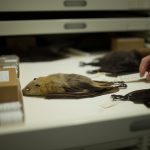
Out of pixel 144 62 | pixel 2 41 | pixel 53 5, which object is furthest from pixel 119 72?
pixel 2 41

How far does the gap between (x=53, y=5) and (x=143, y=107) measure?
58cm

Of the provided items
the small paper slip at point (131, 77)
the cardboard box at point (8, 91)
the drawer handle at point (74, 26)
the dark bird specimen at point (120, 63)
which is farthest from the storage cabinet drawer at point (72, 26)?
the cardboard box at point (8, 91)

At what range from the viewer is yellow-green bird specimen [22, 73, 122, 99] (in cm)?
64

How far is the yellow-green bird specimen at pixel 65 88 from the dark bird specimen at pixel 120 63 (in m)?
0.16

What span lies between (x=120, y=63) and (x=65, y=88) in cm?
28

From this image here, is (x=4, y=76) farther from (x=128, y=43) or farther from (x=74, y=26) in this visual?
(x=128, y=43)

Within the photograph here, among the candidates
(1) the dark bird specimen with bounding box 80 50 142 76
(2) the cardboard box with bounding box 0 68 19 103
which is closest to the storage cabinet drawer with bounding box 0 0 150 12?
(1) the dark bird specimen with bounding box 80 50 142 76

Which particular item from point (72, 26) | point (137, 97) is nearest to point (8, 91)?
point (137, 97)

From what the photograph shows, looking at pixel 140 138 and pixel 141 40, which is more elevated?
pixel 141 40

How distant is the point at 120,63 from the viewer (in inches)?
33.6

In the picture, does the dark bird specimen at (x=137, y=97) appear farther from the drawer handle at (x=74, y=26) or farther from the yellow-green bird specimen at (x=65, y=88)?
the drawer handle at (x=74, y=26)

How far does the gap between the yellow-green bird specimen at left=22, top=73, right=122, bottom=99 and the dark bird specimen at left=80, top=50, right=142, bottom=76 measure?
0.54 ft

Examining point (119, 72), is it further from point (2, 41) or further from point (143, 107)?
point (2, 41)

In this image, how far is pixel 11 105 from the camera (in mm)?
537
